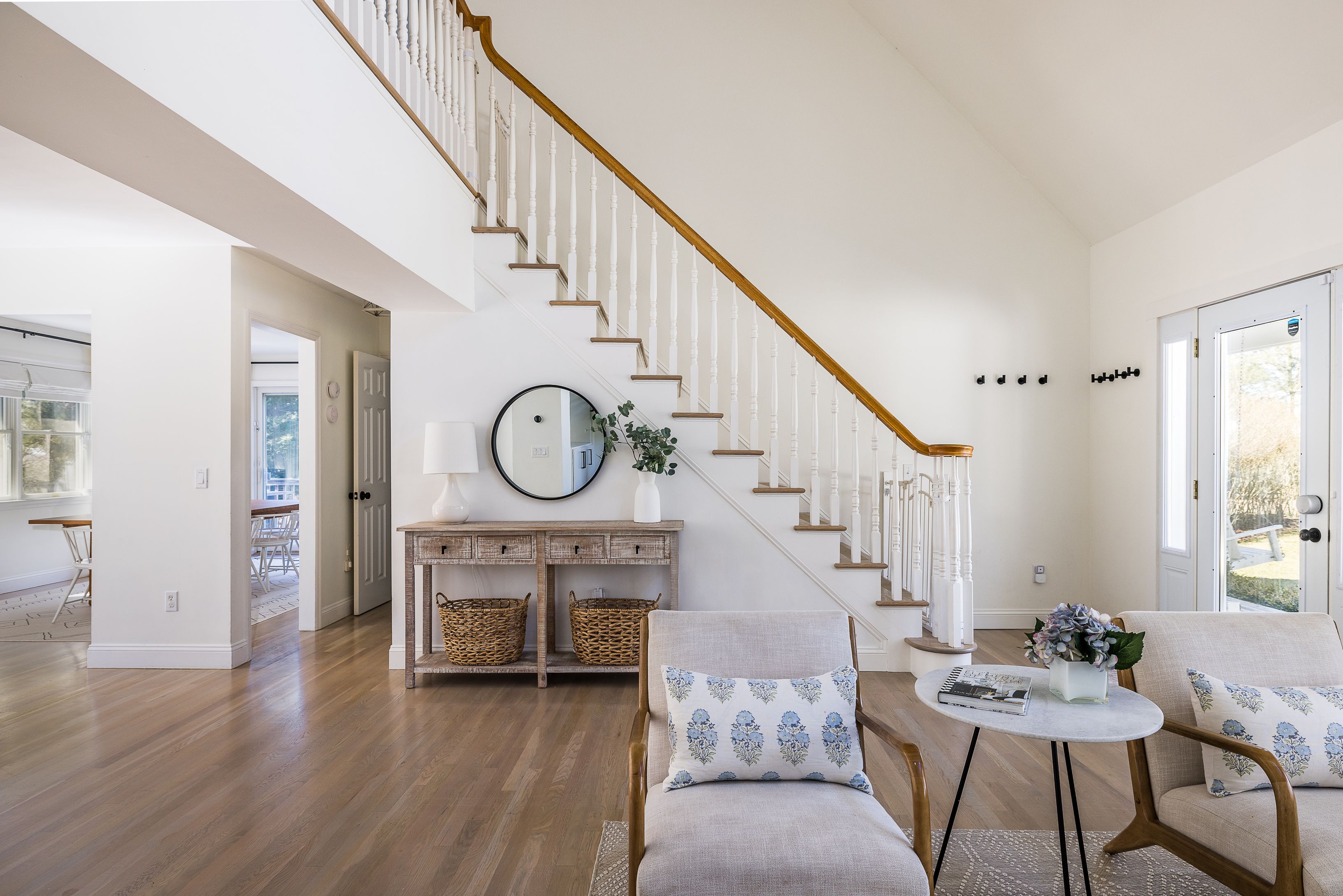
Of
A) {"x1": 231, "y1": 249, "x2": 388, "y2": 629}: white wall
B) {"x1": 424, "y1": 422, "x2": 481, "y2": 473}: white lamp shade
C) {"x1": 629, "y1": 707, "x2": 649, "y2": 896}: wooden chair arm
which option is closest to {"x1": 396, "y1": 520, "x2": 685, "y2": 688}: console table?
{"x1": 424, "y1": 422, "x2": 481, "y2": 473}: white lamp shade

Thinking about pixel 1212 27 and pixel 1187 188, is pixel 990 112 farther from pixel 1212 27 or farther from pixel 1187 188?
pixel 1212 27

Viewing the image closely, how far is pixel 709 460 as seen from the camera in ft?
13.5

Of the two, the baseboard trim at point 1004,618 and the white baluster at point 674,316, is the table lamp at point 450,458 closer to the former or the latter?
the white baluster at point 674,316

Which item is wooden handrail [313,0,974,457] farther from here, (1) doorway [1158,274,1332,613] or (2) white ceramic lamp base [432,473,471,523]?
(2) white ceramic lamp base [432,473,471,523]

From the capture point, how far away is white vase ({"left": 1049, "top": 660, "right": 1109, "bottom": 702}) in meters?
1.86

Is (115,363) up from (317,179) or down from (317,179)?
down

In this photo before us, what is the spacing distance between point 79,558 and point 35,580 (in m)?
Result: 1.91

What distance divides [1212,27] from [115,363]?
618 cm

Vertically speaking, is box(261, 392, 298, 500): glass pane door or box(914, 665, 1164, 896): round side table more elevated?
box(261, 392, 298, 500): glass pane door

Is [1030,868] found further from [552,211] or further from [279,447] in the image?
[279,447]

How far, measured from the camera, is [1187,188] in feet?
13.5

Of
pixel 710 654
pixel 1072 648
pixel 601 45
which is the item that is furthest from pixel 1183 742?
pixel 601 45

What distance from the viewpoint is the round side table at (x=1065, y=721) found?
5.42 ft

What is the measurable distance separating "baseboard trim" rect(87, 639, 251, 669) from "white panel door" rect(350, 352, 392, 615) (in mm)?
1452
